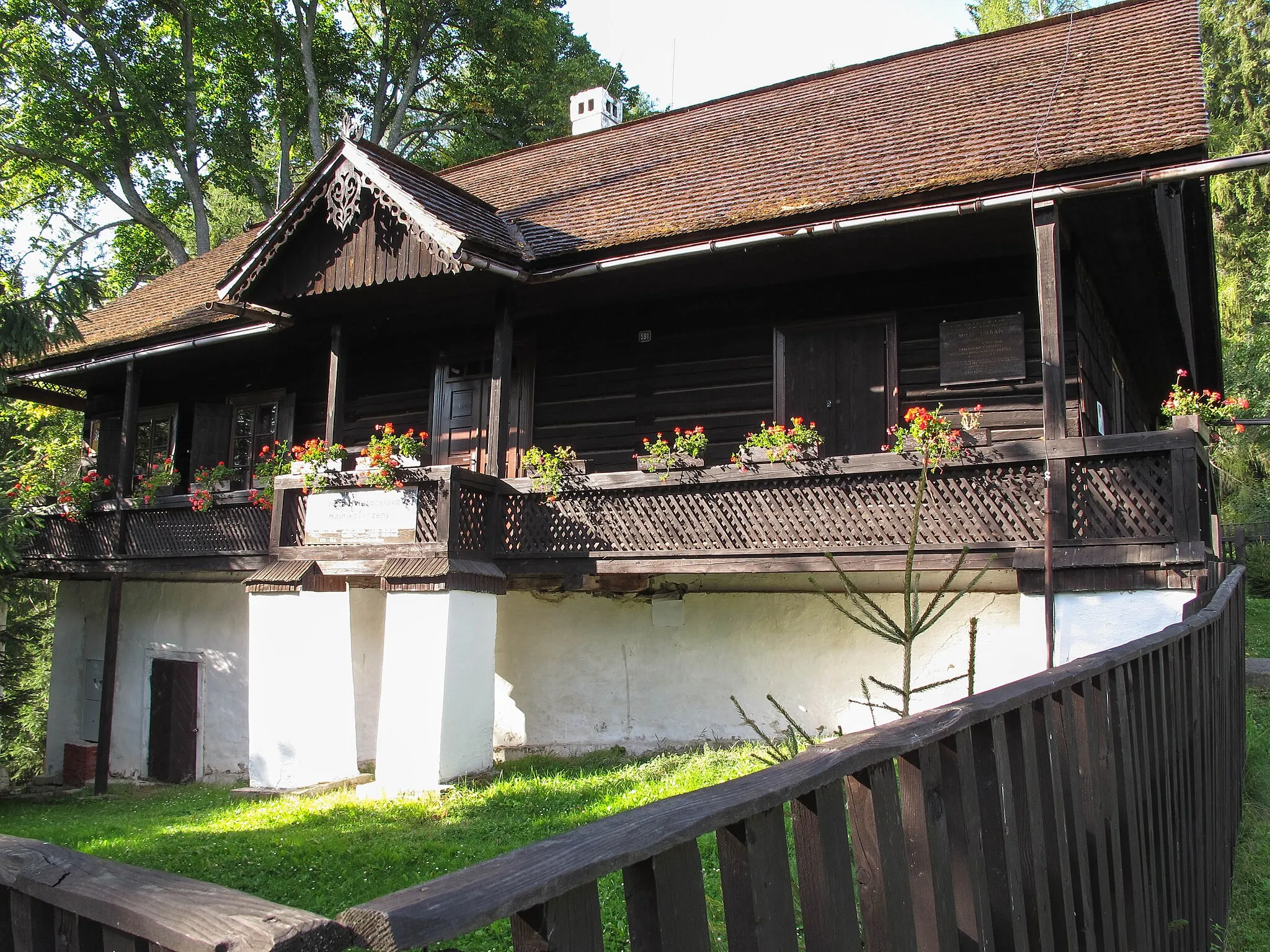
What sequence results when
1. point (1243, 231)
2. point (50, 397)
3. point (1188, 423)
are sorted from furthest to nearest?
point (1243, 231) → point (50, 397) → point (1188, 423)

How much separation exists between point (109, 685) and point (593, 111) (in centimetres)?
1289

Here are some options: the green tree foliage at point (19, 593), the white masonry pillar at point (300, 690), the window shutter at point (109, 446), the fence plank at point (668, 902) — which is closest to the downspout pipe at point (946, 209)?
the white masonry pillar at point (300, 690)

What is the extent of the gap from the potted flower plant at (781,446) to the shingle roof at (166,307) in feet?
26.9

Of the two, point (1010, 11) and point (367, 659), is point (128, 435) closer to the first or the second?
point (367, 659)

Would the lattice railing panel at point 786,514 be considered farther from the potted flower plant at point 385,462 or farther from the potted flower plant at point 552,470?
the potted flower plant at point 385,462

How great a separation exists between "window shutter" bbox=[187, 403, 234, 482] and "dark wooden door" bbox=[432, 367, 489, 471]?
14.9 ft

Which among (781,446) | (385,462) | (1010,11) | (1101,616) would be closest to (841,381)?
(781,446)

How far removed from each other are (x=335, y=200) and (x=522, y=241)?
2.14m

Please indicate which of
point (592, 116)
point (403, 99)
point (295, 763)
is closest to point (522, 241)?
point (295, 763)

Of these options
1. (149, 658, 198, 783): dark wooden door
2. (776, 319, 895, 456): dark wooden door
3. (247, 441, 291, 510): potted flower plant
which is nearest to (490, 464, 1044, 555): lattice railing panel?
(776, 319, 895, 456): dark wooden door

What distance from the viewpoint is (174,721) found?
48.5ft

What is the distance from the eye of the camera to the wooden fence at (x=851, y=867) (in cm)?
129

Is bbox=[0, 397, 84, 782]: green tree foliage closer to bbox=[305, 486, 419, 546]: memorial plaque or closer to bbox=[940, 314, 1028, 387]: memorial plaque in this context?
bbox=[305, 486, 419, 546]: memorial plaque

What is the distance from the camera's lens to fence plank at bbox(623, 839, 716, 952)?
4.75 feet
